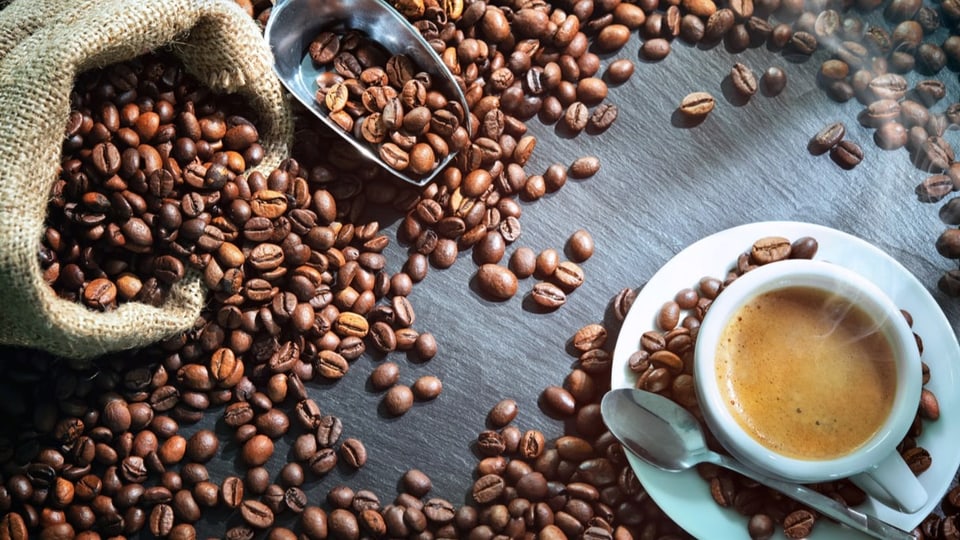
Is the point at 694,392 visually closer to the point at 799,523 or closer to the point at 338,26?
the point at 799,523

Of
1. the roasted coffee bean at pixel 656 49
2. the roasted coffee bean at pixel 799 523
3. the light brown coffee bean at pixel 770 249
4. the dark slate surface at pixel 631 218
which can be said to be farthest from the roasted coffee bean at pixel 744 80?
the roasted coffee bean at pixel 799 523

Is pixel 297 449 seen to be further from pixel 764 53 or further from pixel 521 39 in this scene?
pixel 764 53

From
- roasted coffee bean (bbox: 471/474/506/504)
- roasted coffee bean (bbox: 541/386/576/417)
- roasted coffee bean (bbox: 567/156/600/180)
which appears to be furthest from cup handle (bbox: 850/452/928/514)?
roasted coffee bean (bbox: 567/156/600/180)

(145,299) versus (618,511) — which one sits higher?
(145,299)

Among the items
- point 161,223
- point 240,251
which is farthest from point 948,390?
point 161,223

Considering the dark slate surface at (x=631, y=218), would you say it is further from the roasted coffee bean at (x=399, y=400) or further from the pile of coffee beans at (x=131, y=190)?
the pile of coffee beans at (x=131, y=190)

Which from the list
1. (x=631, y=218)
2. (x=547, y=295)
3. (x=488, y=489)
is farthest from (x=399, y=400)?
(x=631, y=218)
